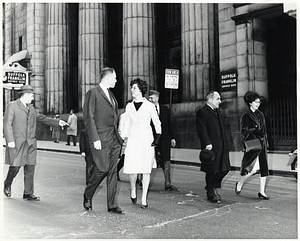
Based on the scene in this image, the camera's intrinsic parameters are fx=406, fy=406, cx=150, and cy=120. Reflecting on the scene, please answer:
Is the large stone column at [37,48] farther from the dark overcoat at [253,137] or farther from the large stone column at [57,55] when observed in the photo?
the dark overcoat at [253,137]

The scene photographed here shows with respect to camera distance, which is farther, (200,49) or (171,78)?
(200,49)

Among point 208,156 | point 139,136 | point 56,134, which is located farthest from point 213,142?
point 56,134

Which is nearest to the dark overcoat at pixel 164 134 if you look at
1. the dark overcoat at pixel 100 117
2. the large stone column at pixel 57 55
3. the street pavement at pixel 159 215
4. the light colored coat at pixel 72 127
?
the street pavement at pixel 159 215

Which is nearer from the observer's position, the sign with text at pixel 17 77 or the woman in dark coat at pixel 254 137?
the woman in dark coat at pixel 254 137

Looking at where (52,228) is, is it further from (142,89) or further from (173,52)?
(173,52)

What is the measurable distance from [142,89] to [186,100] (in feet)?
40.2

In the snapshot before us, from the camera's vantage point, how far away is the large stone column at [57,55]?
1034 inches

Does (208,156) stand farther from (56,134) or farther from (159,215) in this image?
(56,134)

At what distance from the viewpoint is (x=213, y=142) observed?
6785 mm

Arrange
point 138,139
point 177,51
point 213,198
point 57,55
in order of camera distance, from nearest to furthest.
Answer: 1. point 138,139
2. point 213,198
3. point 177,51
4. point 57,55

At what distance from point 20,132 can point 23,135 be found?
0.23ft

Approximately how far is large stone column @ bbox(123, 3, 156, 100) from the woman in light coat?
1389 cm

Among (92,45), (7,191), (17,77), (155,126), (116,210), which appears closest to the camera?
(116,210)

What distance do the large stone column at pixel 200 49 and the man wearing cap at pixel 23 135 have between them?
456 inches
